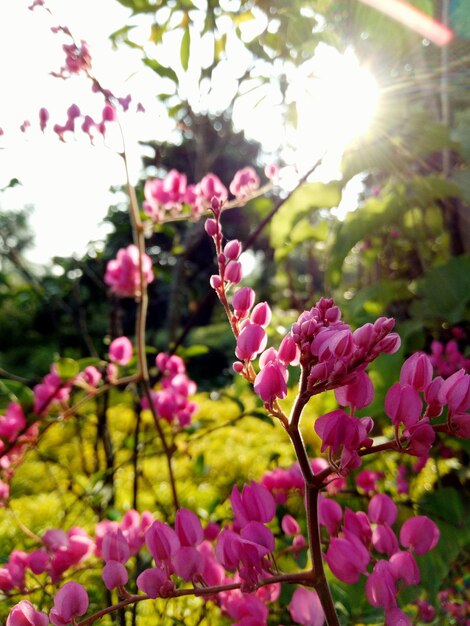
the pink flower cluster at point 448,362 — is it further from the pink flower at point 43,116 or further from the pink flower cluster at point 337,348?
the pink flower at point 43,116

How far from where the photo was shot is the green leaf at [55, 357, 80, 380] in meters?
0.70

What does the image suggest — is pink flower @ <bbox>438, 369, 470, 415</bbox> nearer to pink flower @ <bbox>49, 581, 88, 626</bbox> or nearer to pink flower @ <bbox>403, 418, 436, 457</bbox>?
pink flower @ <bbox>403, 418, 436, 457</bbox>

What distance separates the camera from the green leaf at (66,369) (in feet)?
2.29

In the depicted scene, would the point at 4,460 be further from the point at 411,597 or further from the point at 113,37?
the point at 113,37

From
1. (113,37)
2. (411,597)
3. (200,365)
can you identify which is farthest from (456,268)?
(200,365)

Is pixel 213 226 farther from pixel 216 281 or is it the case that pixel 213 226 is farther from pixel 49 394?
pixel 49 394

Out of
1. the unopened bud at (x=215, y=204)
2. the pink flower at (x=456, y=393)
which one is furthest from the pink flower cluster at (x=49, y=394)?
the pink flower at (x=456, y=393)

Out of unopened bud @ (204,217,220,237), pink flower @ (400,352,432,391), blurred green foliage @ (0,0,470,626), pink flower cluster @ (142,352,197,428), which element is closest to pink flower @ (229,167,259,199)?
blurred green foliage @ (0,0,470,626)

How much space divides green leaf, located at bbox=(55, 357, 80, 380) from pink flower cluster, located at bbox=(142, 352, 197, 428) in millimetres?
126

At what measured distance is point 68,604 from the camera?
1.01ft

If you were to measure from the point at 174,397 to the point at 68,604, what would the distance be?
481 mm

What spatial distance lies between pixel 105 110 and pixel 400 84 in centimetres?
71

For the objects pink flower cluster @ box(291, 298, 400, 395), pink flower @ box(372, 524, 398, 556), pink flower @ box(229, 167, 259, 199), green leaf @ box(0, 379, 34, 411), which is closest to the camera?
pink flower cluster @ box(291, 298, 400, 395)

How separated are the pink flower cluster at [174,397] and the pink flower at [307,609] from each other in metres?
0.43
